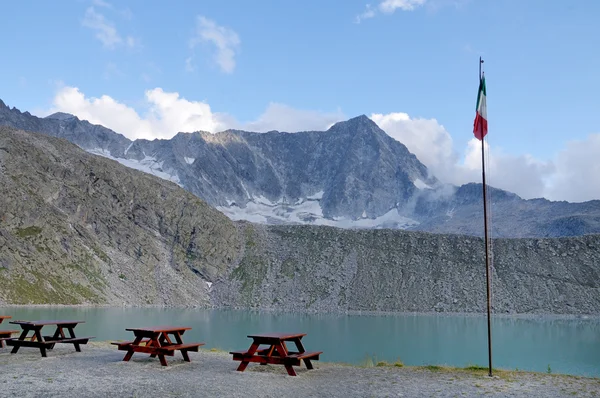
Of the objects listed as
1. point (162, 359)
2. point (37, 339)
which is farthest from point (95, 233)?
point (162, 359)

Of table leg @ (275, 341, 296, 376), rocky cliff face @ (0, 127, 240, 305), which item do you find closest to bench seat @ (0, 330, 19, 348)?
table leg @ (275, 341, 296, 376)

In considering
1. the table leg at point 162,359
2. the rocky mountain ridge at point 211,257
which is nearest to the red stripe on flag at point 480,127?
the table leg at point 162,359

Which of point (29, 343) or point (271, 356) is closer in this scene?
point (271, 356)

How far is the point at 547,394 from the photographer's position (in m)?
13.2

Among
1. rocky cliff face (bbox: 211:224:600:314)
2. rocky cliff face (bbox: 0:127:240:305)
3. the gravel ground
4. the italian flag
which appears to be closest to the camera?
the gravel ground

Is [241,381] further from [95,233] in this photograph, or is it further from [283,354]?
[95,233]

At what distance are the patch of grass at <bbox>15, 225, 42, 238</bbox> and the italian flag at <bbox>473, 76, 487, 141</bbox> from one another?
278 ft

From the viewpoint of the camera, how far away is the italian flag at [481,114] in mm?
17281

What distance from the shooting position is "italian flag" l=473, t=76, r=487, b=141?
56.7 ft

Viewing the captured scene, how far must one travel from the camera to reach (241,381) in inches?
569

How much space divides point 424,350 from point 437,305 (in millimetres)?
56425

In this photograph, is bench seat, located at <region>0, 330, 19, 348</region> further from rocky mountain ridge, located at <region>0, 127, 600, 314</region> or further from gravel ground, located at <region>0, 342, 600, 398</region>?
rocky mountain ridge, located at <region>0, 127, 600, 314</region>

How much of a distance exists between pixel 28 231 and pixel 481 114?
284ft

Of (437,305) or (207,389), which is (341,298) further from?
(207,389)
